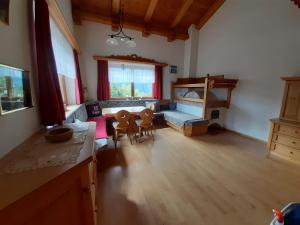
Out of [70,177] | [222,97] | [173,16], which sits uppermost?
[173,16]

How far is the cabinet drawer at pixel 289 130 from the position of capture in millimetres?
2332

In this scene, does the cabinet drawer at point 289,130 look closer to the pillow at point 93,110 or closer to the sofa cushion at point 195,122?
the sofa cushion at point 195,122

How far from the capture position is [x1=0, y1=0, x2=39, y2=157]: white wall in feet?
3.21

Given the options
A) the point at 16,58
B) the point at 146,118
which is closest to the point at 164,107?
the point at 146,118

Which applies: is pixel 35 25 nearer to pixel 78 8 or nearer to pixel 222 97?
pixel 78 8

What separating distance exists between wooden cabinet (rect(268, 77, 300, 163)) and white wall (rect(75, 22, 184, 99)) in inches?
138

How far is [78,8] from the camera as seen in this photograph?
3.78 metres

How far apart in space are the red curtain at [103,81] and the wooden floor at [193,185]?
2.19 m

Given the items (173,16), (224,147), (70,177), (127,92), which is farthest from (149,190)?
(173,16)

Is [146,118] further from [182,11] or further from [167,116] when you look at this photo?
[182,11]

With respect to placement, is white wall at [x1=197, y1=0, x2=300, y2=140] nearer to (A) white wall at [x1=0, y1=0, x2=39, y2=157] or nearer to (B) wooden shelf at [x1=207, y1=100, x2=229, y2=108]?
(B) wooden shelf at [x1=207, y1=100, x2=229, y2=108]

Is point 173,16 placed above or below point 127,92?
above

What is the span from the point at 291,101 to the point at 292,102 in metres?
0.02

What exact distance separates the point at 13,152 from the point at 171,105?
4.55m
